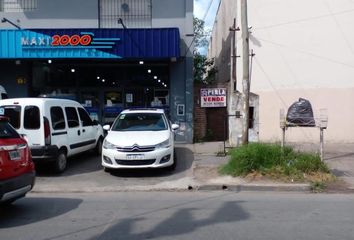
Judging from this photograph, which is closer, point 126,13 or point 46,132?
point 46,132

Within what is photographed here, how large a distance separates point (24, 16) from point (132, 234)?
43.4ft

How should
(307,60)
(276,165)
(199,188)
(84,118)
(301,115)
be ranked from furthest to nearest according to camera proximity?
(307,60) < (84,118) < (301,115) < (276,165) < (199,188)

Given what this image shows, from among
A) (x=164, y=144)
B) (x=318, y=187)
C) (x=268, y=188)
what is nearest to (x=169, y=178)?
(x=164, y=144)

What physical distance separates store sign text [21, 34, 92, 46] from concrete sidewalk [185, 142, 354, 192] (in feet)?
16.1

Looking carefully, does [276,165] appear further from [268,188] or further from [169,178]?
[169,178]

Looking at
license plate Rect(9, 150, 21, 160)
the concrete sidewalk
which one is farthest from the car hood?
license plate Rect(9, 150, 21, 160)

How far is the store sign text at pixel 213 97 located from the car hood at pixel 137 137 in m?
5.50

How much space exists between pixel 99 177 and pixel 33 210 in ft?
11.4

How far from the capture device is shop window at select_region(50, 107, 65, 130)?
11.6 m

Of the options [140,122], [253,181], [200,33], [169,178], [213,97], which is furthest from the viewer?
[200,33]

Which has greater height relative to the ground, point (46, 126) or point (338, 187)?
point (46, 126)

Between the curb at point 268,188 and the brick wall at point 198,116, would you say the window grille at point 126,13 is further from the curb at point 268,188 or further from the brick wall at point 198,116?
the curb at point 268,188

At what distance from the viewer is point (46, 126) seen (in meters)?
11.2

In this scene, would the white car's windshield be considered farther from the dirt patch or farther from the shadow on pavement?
the dirt patch
